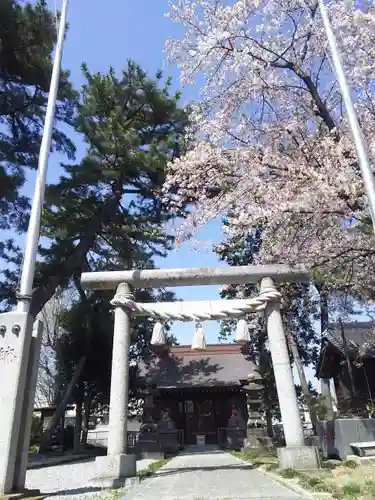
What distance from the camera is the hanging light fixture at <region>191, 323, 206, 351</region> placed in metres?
9.03

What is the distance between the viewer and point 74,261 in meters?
14.3

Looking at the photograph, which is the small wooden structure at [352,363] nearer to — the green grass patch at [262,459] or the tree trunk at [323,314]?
the tree trunk at [323,314]

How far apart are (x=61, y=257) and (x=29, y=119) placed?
5142 millimetres

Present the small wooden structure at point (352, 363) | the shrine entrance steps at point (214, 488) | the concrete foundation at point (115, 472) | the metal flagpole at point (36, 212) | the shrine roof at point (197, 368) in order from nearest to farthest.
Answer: the shrine entrance steps at point (214, 488)
the metal flagpole at point (36, 212)
the concrete foundation at point (115, 472)
the small wooden structure at point (352, 363)
the shrine roof at point (197, 368)

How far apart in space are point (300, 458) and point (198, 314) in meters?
3.39

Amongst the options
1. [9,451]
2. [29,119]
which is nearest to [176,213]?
[29,119]

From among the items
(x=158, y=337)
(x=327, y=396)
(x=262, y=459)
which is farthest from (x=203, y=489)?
(x=327, y=396)

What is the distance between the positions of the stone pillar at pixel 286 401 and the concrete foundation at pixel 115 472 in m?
2.85

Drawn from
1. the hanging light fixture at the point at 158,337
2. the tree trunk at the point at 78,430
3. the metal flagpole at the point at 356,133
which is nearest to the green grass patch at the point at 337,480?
the metal flagpole at the point at 356,133

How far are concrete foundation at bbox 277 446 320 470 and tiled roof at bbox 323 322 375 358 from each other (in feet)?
26.5

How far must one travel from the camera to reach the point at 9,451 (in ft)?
15.9

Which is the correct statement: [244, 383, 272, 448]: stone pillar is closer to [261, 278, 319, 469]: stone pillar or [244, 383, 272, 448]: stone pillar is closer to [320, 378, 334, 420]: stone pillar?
[320, 378, 334, 420]: stone pillar

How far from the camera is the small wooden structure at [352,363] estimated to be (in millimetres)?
14359

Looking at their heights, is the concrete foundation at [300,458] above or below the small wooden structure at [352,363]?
below
